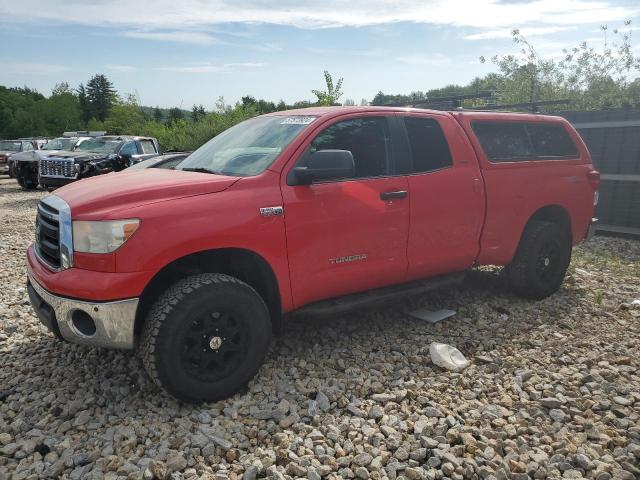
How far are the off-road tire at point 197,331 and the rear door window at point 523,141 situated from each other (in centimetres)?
270

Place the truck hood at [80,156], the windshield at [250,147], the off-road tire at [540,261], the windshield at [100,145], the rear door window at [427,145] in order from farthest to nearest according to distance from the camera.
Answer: the windshield at [100,145] < the truck hood at [80,156] < the off-road tire at [540,261] < the rear door window at [427,145] < the windshield at [250,147]

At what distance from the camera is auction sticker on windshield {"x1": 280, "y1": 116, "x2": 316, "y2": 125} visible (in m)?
3.74

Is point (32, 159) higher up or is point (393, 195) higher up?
point (32, 159)

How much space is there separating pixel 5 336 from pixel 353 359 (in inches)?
116

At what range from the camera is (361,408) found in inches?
125

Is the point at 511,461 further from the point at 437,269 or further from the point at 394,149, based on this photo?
the point at 394,149

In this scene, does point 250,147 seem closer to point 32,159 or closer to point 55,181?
point 55,181

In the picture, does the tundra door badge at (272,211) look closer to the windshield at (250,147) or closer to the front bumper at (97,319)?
the windshield at (250,147)

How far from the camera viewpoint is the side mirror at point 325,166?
334 cm

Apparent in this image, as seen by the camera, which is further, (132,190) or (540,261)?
Answer: (540,261)

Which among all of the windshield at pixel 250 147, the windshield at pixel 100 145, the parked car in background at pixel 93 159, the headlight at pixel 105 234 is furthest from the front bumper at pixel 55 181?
the headlight at pixel 105 234

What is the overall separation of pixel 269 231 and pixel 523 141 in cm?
301

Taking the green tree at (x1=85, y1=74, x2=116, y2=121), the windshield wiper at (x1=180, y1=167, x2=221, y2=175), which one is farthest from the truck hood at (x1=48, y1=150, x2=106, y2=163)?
the green tree at (x1=85, y1=74, x2=116, y2=121)

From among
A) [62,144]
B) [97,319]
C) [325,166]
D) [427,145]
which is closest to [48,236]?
[97,319]
